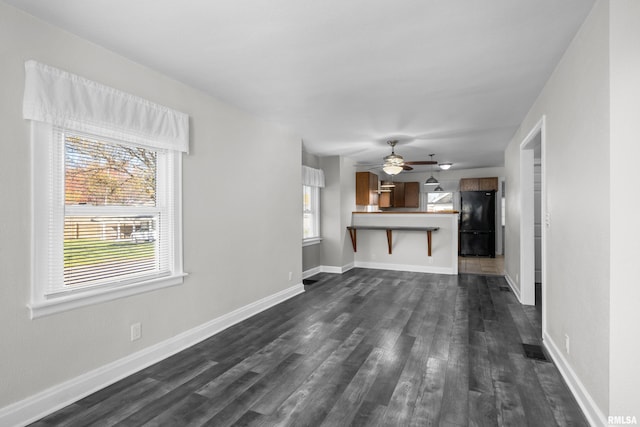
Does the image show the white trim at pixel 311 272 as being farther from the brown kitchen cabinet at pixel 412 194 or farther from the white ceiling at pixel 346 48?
the brown kitchen cabinet at pixel 412 194

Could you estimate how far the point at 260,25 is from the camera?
2141mm

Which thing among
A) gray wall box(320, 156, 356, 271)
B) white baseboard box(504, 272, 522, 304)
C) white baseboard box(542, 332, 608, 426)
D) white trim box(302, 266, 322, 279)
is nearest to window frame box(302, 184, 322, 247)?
gray wall box(320, 156, 356, 271)

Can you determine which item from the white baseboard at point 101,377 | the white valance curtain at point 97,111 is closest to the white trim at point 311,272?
the white baseboard at point 101,377

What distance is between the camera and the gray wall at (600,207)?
169 centimetres

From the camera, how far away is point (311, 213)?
673 centimetres

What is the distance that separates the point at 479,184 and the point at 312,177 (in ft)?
17.3

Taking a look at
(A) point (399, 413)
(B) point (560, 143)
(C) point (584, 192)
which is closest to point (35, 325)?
(A) point (399, 413)

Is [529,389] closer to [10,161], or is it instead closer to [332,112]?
[332,112]

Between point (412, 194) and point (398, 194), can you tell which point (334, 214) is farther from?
point (412, 194)

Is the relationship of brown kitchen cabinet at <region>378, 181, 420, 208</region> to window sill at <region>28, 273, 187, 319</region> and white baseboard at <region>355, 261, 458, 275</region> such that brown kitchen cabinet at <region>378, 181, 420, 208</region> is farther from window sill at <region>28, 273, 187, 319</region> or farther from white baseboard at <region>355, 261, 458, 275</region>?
window sill at <region>28, 273, 187, 319</region>

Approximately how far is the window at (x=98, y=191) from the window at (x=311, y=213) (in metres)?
3.69

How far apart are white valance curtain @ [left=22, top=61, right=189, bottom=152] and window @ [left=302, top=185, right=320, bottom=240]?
3.71 m

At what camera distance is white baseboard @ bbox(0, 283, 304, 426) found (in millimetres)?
1989

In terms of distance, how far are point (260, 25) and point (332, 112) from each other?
6.31 ft
